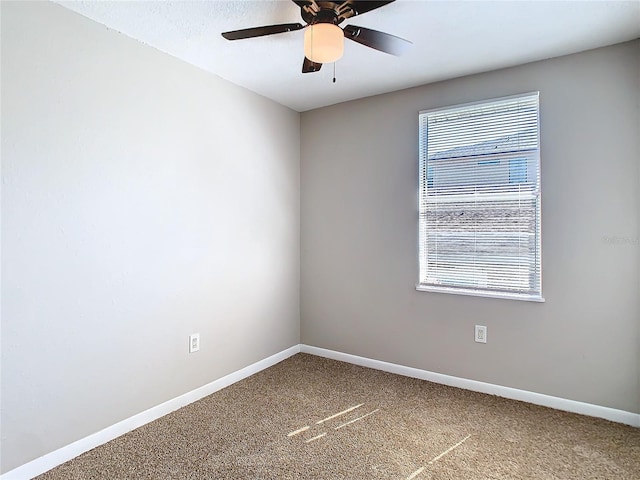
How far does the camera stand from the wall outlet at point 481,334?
2703 millimetres

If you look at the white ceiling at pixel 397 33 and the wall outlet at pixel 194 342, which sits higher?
the white ceiling at pixel 397 33

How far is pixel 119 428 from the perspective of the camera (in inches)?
84.7

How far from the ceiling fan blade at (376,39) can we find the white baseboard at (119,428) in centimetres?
247

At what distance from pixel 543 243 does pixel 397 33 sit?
167cm

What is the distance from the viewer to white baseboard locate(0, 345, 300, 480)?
178 centimetres

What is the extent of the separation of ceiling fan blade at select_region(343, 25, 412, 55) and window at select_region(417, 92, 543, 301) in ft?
3.53

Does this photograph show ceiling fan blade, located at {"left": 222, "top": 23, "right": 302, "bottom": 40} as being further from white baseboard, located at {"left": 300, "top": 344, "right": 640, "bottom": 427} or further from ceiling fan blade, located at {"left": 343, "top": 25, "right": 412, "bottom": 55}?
white baseboard, located at {"left": 300, "top": 344, "right": 640, "bottom": 427}

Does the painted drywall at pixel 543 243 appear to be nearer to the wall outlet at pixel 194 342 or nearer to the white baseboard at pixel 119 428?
the white baseboard at pixel 119 428

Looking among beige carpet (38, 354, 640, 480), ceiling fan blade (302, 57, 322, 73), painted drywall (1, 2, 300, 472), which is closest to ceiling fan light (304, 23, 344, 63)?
ceiling fan blade (302, 57, 322, 73)

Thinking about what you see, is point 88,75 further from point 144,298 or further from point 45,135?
point 144,298

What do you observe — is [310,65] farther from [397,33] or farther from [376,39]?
[397,33]

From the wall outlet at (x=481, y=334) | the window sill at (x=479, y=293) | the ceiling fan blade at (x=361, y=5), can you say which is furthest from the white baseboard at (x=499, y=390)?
the ceiling fan blade at (x=361, y=5)

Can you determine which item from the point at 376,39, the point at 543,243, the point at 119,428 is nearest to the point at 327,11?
the point at 376,39

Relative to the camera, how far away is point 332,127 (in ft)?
11.2
